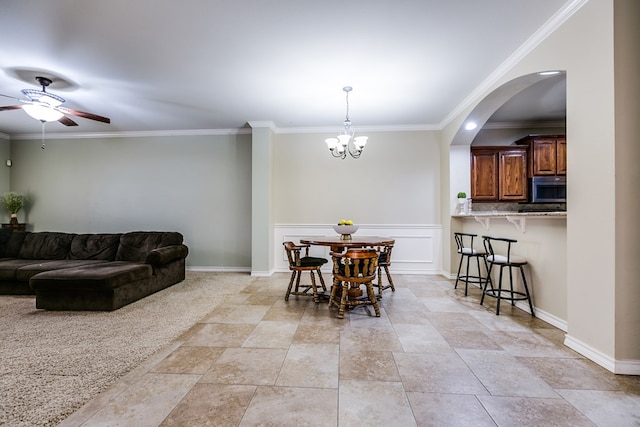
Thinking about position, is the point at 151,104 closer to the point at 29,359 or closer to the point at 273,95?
the point at 273,95

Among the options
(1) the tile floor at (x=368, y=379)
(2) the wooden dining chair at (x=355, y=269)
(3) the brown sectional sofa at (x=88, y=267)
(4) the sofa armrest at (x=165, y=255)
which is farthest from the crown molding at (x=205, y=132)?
(1) the tile floor at (x=368, y=379)

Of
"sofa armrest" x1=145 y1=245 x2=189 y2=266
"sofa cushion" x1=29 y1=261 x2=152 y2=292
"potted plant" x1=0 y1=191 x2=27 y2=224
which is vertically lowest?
"sofa cushion" x1=29 y1=261 x2=152 y2=292

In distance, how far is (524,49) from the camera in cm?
273

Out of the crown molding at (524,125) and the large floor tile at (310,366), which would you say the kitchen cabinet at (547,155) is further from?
the large floor tile at (310,366)

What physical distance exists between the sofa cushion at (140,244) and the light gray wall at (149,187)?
0.86m

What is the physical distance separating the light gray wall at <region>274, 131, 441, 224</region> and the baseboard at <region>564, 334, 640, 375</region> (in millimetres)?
3104

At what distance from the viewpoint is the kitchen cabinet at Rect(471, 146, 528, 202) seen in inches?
194

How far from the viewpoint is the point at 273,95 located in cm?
382

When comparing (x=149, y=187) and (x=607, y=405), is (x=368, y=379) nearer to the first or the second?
(x=607, y=405)

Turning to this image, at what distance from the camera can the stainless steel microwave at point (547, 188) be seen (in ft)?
15.8

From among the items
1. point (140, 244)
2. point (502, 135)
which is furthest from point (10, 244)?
point (502, 135)

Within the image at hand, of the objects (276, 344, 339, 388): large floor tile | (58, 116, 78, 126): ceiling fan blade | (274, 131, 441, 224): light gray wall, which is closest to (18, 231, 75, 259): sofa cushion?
(58, 116, 78, 126): ceiling fan blade

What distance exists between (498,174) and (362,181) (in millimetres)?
2388

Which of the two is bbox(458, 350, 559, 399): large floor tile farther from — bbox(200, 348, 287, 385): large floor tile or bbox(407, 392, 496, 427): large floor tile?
bbox(200, 348, 287, 385): large floor tile
